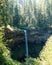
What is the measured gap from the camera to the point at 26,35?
33.7m

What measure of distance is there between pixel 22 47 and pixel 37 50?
196cm

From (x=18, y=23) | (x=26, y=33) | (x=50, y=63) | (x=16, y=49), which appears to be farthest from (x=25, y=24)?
(x=50, y=63)

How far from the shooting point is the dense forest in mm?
17336

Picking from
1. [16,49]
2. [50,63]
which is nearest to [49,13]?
[16,49]

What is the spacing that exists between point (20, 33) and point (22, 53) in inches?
106

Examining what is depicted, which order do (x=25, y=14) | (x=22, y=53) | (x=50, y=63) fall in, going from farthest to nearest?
(x=25, y=14) → (x=22, y=53) → (x=50, y=63)

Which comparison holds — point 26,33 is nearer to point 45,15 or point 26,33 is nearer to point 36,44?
point 36,44

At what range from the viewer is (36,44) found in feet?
111

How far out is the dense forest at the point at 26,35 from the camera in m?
17.3

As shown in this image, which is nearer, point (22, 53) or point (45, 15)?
point (22, 53)

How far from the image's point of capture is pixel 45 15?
52.5 meters

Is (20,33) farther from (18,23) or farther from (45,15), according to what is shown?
(45,15)

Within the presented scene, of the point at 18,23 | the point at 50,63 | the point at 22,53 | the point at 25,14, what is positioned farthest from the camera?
the point at 25,14

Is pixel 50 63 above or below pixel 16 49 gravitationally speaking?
above
